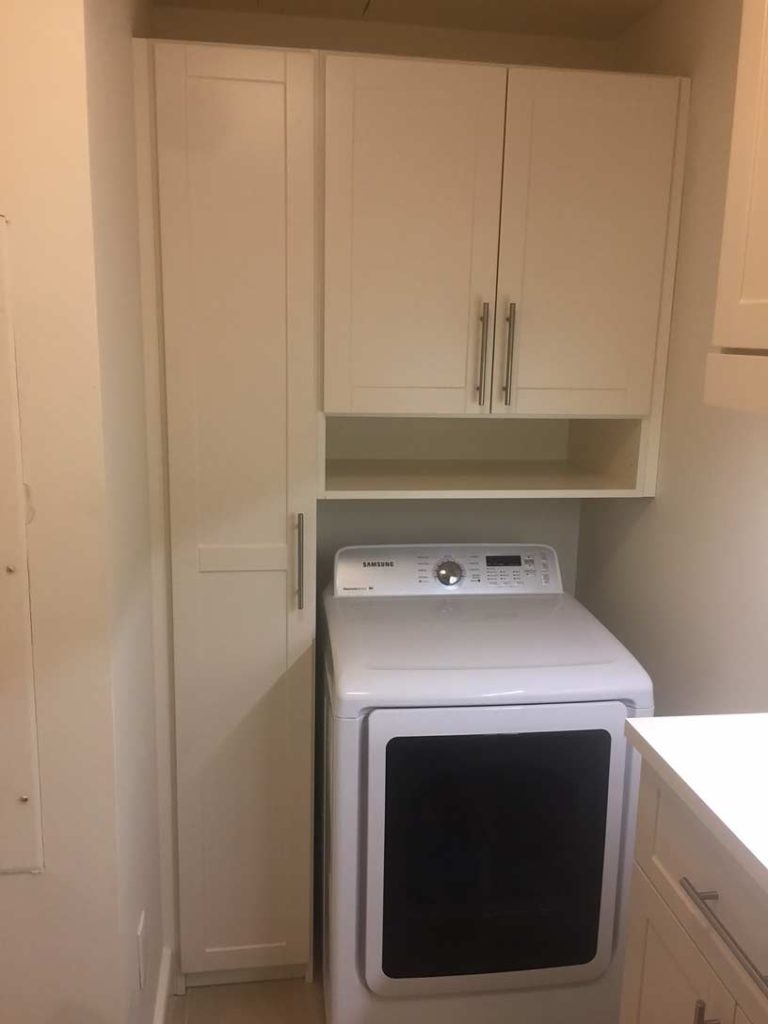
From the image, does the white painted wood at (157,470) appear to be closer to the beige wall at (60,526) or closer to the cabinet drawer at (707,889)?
the beige wall at (60,526)

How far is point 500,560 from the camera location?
2.27 metres

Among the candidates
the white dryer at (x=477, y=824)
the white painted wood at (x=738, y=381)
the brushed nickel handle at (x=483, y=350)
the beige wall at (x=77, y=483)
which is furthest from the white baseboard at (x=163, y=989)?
the white painted wood at (x=738, y=381)

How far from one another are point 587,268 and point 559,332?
154 millimetres

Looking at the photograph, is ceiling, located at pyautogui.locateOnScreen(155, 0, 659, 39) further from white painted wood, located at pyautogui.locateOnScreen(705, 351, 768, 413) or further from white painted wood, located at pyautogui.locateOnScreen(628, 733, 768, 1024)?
white painted wood, located at pyautogui.locateOnScreen(628, 733, 768, 1024)

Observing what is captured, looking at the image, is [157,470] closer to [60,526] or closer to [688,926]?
[60,526]

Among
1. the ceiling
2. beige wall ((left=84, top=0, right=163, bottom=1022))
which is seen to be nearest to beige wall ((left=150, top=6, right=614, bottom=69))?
the ceiling

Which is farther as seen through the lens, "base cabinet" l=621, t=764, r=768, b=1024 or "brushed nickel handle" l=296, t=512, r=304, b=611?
"brushed nickel handle" l=296, t=512, r=304, b=611

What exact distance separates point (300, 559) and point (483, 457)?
2.28 ft

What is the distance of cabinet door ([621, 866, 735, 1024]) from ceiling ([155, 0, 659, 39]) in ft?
6.21

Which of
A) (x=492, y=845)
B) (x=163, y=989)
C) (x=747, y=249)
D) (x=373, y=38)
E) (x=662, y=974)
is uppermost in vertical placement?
(x=373, y=38)

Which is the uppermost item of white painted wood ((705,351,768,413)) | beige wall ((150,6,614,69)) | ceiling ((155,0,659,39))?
ceiling ((155,0,659,39))

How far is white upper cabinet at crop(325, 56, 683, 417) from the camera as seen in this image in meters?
1.84

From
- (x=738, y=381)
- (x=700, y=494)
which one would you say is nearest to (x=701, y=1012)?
(x=738, y=381)

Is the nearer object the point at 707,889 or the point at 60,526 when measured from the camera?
the point at 707,889
